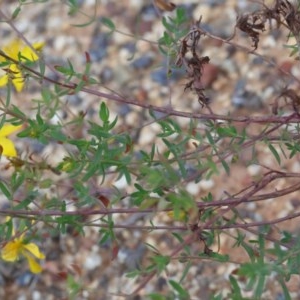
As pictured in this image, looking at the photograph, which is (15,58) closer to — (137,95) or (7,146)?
(7,146)

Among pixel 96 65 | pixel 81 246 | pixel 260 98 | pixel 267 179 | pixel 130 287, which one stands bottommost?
pixel 267 179

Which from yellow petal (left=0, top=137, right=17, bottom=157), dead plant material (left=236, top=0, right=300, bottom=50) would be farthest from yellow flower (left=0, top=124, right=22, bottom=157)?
dead plant material (left=236, top=0, right=300, bottom=50)

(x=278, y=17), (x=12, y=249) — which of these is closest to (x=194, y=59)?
(x=278, y=17)

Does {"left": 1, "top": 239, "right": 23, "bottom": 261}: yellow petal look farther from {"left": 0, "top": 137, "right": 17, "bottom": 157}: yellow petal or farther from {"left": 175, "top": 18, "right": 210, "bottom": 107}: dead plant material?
{"left": 175, "top": 18, "right": 210, "bottom": 107}: dead plant material

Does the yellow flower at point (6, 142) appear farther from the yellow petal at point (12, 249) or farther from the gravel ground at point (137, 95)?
the gravel ground at point (137, 95)

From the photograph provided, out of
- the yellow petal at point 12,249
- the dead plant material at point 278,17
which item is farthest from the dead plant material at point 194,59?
the yellow petal at point 12,249

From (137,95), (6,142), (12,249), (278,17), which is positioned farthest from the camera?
(137,95)

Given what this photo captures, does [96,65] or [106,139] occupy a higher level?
[96,65]

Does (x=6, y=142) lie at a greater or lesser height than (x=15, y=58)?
lesser

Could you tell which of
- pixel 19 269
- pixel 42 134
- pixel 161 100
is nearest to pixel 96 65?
pixel 161 100

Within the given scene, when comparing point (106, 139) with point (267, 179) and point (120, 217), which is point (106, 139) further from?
point (120, 217)
